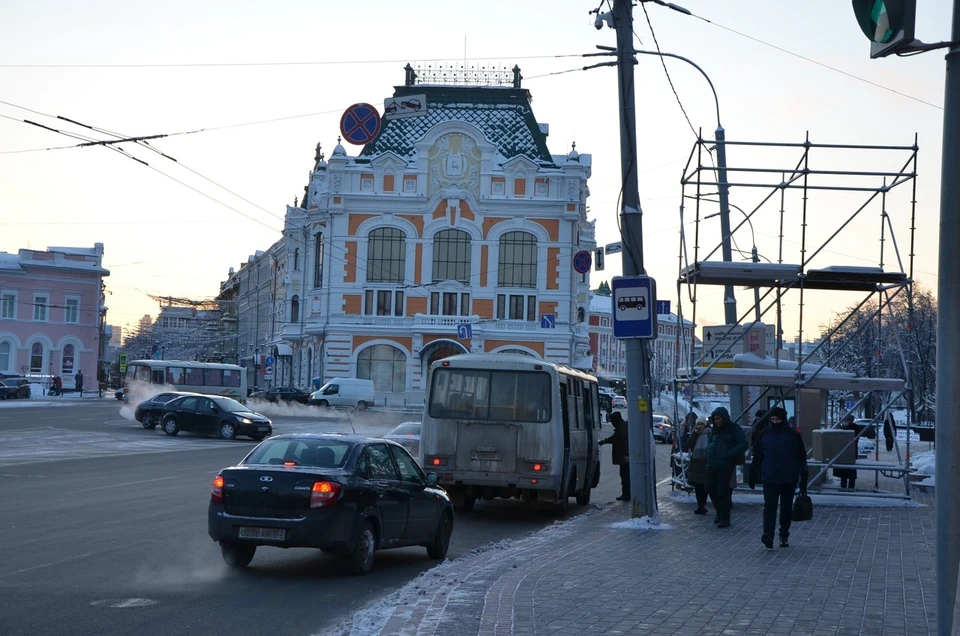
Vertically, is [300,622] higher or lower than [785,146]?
lower

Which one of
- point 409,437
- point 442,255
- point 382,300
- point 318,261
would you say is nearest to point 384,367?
point 382,300

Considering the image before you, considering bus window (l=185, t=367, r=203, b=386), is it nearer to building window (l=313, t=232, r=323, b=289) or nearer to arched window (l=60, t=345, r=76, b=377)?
building window (l=313, t=232, r=323, b=289)

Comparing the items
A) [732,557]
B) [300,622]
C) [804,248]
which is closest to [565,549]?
[732,557]

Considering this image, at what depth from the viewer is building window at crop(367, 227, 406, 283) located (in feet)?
250

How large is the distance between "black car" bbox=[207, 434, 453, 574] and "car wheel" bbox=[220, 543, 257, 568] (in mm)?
10

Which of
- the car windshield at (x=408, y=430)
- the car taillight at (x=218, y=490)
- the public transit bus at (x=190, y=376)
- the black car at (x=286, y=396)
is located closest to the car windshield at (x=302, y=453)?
the car taillight at (x=218, y=490)

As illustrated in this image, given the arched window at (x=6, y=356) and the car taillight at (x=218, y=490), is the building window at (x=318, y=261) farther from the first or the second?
the car taillight at (x=218, y=490)

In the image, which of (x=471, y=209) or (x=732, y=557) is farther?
(x=471, y=209)

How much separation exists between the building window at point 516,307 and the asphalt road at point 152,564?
1963 inches

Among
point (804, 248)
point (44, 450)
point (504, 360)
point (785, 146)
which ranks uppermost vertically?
point (785, 146)

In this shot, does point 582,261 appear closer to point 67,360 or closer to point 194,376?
point 194,376

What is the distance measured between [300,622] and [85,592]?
227cm

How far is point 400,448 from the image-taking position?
548 inches

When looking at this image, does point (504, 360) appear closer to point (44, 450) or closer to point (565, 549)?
point (565, 549)
